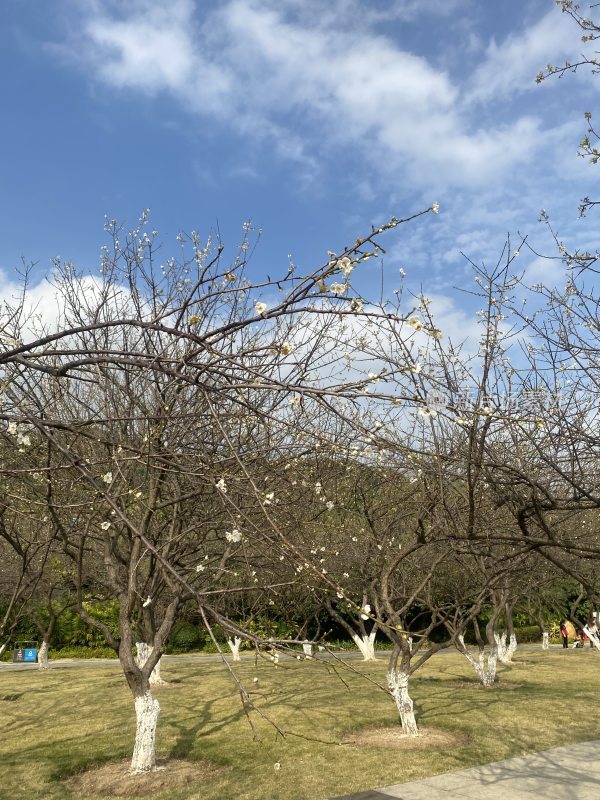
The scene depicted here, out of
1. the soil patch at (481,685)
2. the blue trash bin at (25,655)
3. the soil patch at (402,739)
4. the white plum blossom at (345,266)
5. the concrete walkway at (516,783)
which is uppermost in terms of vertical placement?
the white plum blossom at (345,266)

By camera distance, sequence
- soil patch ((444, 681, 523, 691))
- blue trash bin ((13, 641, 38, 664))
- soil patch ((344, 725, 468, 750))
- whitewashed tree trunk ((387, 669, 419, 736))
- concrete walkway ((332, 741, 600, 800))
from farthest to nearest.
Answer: blue trash bin ((13, 641, 38, 664)) → soil patch ((444, 681, 523, 691)) → whitewashed tree trunk ((387, 669, 419, 736)) → soil patch ((344, 725, 468, 750)) → concrete walkway ((332, 741, 600, 800))

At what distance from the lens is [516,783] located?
321 inches

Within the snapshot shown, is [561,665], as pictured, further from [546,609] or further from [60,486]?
[60,486]

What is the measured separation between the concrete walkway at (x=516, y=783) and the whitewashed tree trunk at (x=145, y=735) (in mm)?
2771

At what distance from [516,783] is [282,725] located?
4788 millimetres

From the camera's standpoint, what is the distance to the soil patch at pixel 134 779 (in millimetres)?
8367

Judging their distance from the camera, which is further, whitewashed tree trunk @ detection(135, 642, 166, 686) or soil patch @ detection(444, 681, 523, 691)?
soil patch @ detection(444, 681, 523, 691)

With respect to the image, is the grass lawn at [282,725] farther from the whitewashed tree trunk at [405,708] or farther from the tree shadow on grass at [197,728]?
the whitewashed tree trunk at [405,708]

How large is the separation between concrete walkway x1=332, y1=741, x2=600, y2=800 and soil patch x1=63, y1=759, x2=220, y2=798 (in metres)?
2.38

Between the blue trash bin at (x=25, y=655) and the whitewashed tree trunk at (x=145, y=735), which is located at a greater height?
the blue trash bin at (x=25, y=655)

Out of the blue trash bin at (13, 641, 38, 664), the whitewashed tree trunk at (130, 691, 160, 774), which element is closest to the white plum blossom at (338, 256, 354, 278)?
the whitewashed tree trunk at (130, 691, 160, 774)

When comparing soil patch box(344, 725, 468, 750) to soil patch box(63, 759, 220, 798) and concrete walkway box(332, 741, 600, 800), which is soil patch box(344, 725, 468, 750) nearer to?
concrete walkway box(332, 741, 600, 800)

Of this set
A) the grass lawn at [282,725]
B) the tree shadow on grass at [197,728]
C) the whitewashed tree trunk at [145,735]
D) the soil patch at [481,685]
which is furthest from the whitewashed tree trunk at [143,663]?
the soil patch at [481,685]

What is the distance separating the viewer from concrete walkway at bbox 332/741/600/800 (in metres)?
7.62
